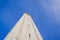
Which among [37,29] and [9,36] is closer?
[9,36]

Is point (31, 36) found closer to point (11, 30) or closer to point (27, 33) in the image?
point (27, 33)

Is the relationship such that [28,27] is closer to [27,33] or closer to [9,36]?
[27,33]

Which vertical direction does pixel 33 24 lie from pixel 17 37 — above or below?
above

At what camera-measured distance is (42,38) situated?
32.8 feet

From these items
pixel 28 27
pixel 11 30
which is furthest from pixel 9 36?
pixel 28 27

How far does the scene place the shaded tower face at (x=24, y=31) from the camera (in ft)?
31.4

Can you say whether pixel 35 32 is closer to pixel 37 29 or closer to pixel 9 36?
pixel 37 29

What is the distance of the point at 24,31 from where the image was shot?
383 inches

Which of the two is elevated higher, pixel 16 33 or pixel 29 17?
pixel 29 17

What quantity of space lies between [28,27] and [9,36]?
36.0 inches

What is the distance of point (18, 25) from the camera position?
9.73m

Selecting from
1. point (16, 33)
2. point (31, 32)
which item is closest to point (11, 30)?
point (16, 33)

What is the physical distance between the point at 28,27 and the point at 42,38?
29.7 inches

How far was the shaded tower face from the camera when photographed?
959 cm
